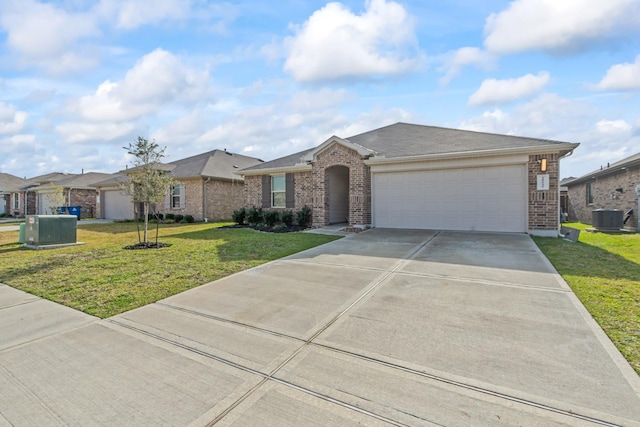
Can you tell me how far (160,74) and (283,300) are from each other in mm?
13535

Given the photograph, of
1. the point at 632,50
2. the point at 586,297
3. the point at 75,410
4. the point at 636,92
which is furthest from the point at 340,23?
the point at 636,92

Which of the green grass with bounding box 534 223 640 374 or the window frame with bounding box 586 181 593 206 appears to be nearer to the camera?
the green grass with bounding box 534 223 640 374

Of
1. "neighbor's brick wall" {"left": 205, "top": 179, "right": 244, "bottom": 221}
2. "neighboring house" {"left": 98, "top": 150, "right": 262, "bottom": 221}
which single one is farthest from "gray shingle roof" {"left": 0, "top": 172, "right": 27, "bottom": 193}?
"neighbor's brick wall" {"left": 205, "top": 179, "right": 244, "bottom": 221}

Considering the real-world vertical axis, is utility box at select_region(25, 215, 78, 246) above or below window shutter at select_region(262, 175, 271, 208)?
below

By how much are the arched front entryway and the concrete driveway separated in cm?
969

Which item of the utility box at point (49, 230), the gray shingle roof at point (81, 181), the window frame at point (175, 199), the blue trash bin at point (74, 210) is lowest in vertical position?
the utility box at point (49, 230)

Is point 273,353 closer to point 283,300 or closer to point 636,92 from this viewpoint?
point 283,300

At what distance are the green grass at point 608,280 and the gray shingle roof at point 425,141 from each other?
3.63m

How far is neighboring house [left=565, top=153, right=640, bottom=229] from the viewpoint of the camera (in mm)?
13641

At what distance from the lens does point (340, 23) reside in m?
A: 10.4

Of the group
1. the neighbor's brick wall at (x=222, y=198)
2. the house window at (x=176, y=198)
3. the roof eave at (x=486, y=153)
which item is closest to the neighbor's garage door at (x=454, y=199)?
the roof eave at (x=486, y=153)

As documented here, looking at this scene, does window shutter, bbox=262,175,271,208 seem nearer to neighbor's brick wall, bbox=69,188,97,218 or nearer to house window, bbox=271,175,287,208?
house window, bbox=271,175,287,208

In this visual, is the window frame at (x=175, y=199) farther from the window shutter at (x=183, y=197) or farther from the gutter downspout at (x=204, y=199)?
the gutter downspout at (x=204, y=199)

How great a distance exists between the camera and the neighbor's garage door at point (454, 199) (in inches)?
423
